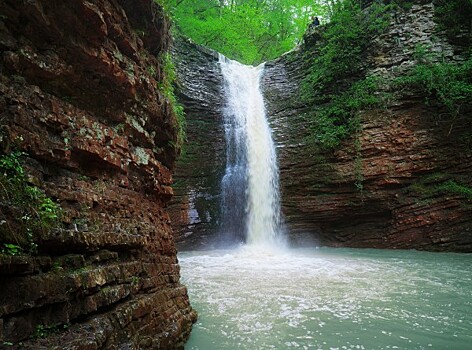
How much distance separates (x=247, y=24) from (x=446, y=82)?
505 inches

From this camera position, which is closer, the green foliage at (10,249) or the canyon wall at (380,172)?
the green foliage at (10,249)

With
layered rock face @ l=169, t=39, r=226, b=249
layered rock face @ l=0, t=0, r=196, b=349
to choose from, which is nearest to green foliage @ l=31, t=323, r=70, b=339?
layered rock face @ l=0, t=0, r=196, b=349

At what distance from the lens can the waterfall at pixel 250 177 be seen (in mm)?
13195

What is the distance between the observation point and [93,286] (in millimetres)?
2852

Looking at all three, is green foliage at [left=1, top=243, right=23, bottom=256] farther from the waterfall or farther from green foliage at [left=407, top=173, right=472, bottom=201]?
green foliage at [left=407, top=173, right=472, bottom=201]

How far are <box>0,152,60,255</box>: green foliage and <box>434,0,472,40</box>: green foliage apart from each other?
14.4 meters

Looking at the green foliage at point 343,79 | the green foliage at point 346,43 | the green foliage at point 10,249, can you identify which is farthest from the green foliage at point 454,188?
the green foliage at point 10,249

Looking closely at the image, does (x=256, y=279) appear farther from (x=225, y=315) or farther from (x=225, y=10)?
(x=225, y=10)

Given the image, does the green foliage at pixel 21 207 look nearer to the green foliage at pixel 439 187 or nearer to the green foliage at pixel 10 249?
the green foliage at pixel 10 249

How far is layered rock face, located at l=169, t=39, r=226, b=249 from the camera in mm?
13016

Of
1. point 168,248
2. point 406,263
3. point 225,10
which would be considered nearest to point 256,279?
point 168,248

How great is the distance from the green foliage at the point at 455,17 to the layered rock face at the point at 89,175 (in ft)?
39.4

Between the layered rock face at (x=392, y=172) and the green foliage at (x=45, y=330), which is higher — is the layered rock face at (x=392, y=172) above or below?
above

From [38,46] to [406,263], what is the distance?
9.08 m
